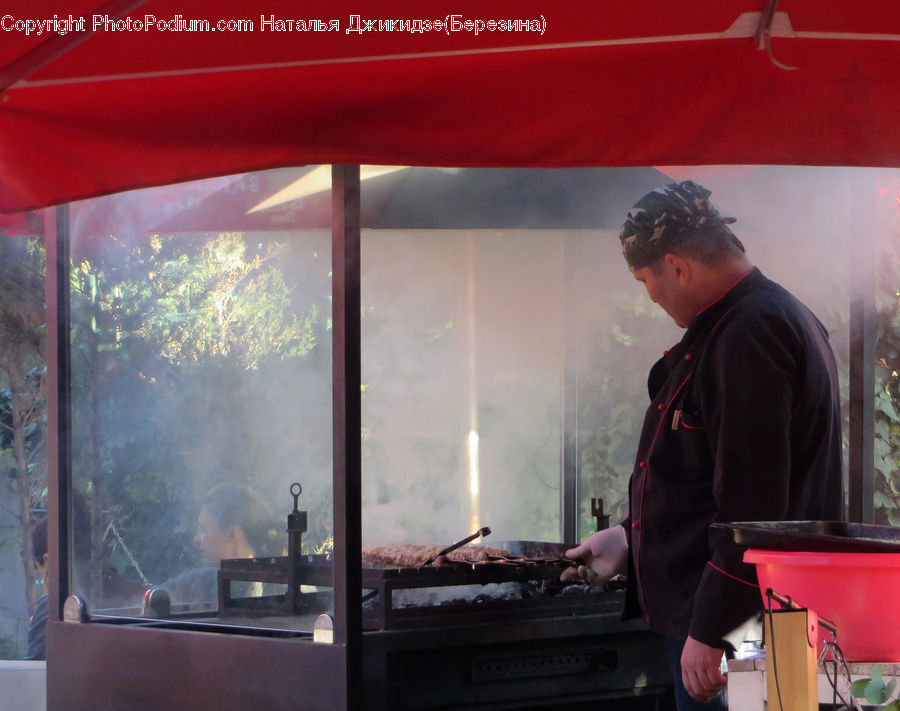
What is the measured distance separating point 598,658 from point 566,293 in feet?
7.08

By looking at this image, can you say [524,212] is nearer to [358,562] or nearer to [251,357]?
[251,357]

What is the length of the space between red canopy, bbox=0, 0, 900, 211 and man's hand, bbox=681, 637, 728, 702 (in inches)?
43.0

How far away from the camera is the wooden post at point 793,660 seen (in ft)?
4.24

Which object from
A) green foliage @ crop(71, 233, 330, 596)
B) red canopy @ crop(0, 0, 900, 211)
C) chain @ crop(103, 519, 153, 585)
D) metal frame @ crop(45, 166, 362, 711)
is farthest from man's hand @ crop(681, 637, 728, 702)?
chain @ crop(103, 519, 153, 585)

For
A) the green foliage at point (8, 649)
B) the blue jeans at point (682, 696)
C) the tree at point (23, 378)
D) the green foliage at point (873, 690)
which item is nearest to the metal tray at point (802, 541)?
the green foliage at point (873, 690)

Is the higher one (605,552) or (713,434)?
(713,434)

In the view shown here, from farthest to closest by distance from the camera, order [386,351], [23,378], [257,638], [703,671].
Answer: [23,378] → [386,351] → [257,638] → [703,671]

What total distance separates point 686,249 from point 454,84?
729 millimetres

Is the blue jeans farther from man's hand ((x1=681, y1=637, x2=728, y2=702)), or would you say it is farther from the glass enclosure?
the glass enclosure

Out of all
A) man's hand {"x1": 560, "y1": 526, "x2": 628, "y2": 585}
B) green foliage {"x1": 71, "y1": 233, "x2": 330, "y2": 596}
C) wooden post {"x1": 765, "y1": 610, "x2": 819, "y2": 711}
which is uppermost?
green foliage {"x1": 71, "y1": 233, "x2": 330, "y2": 596}

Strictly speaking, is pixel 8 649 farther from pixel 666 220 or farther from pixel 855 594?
pixel 855 594

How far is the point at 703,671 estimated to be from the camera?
90.0 inches

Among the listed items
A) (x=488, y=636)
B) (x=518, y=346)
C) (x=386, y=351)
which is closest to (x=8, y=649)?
(x=386, y=351)

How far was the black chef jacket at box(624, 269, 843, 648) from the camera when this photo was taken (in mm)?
2277
